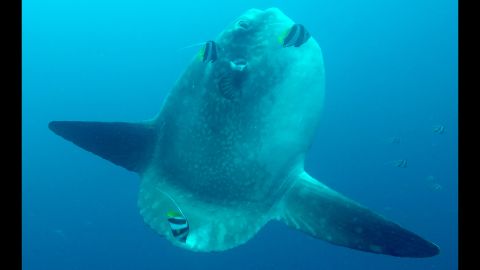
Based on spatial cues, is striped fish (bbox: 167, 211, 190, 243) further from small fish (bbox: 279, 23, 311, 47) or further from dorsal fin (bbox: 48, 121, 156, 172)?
small fish (bbox: 279, 23, 311, 47)

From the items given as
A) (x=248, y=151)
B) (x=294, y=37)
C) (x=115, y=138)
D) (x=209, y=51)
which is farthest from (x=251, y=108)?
(x=115, y=138)

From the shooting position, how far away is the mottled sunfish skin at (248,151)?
3.25 m

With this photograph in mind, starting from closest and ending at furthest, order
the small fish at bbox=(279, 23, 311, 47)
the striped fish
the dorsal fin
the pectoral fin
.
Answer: the pectoral fin, the striped fish, the small fish at bbox=(279, 23, 311, 47), the dorsal fin

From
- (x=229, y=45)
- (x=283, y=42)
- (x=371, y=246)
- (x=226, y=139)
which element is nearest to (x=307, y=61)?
(x=283, y=42)

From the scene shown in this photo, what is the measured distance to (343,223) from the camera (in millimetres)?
3268

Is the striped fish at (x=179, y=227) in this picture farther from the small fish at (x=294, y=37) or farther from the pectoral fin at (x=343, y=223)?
the small fish at (x=294, y=37)

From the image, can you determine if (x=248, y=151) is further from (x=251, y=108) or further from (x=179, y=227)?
(x=179, y=227)

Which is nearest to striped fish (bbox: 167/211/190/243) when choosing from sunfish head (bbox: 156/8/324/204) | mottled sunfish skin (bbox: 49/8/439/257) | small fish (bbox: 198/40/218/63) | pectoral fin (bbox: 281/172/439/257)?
mottled sunfish skin (bbox: 49/8/439/257)

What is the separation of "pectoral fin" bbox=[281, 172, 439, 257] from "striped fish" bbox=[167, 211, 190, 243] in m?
0.79

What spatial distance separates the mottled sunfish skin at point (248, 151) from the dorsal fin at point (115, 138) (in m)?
0.02

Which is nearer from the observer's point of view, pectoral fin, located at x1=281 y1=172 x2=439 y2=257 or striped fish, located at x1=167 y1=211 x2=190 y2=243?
pectoral fin, located at x1=281 y1=172 x2=439 y2=257

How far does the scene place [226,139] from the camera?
332 cm

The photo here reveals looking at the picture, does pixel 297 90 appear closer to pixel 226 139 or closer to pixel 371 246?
pixel 226 139

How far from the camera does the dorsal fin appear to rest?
362 cm
